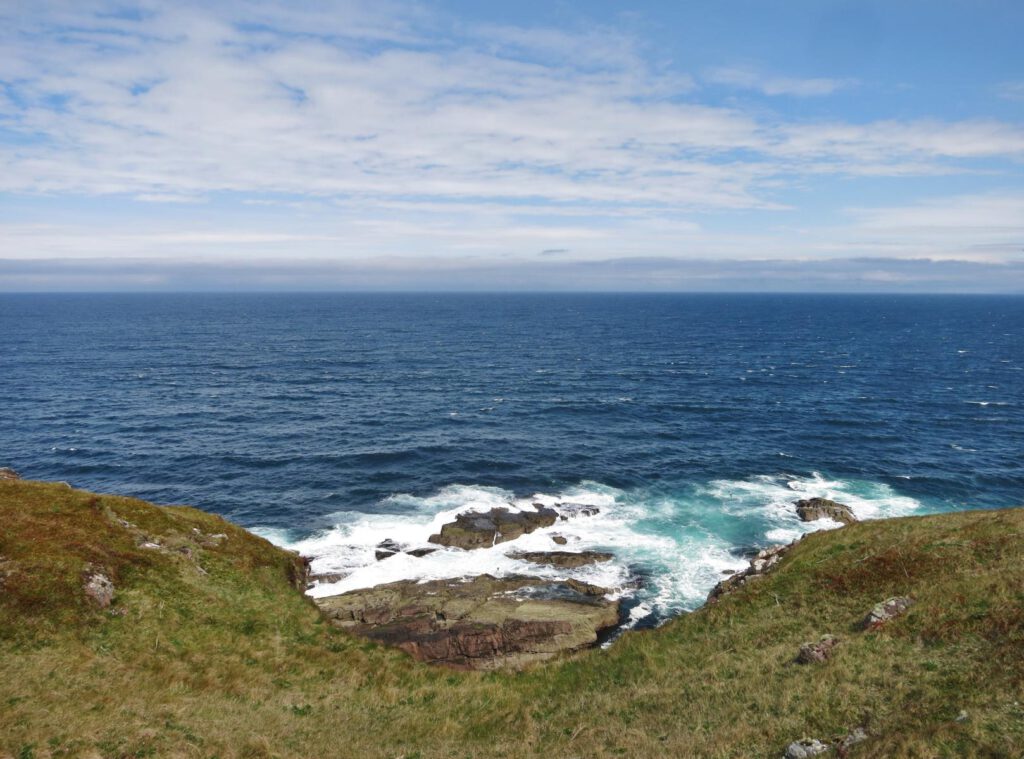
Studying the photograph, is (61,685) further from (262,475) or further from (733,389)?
(733,389)

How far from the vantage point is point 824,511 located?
62094 mm

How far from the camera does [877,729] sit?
21.2 metres

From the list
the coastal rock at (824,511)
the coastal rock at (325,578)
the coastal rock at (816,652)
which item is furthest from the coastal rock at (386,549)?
the coastal rock at (824,511)

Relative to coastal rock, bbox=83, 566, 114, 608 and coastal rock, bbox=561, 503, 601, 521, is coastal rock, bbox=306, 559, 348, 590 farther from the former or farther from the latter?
coastal rock, bbox=561, 503, 601, 521

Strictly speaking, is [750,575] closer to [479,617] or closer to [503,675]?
[479,617]

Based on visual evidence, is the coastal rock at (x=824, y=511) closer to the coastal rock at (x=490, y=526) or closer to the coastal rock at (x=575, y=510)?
the coastal rock at (x=575, y=510)

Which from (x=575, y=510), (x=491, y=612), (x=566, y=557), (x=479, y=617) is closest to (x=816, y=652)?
(x=491, y=612)

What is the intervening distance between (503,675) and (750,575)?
21358 millimetres

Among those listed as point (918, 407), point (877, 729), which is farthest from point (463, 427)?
point (918, 407)

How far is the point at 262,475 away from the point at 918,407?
113 metres

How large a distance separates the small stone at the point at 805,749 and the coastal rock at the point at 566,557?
3144 centimetres

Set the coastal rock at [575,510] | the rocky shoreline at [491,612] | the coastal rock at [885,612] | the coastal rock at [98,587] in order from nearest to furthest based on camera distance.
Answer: the coastal rock at [885,612] < the coastal rock at [98,587] < the rocky shoreline at [491,612] < the coastal rock at [575,510]

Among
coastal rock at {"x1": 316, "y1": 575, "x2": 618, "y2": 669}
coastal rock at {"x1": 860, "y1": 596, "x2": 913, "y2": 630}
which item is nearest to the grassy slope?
coastal rock at {"x1": 860, "y1": 596, "x2": 913, "y2": 630}

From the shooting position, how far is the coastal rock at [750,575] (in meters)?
42.8
